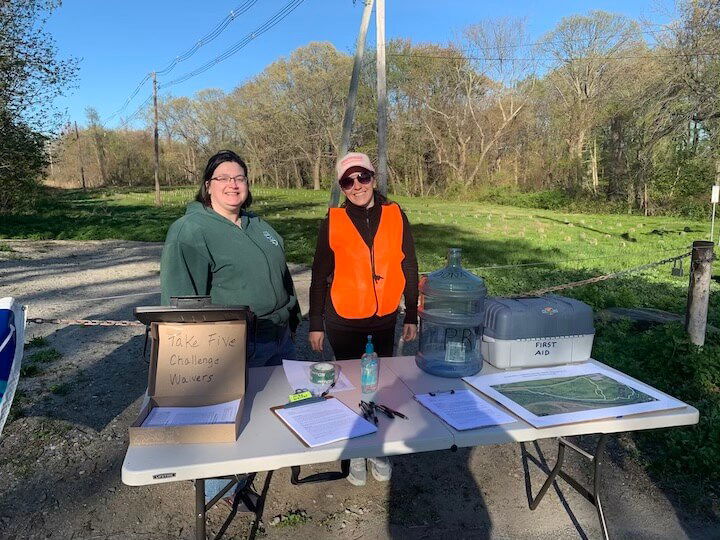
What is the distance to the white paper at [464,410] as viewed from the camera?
2.05m

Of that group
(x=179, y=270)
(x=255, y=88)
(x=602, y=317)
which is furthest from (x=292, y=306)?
(x=255, y=88)

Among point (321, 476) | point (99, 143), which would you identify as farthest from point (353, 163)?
point (99, 143)

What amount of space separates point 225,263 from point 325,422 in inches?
39.6

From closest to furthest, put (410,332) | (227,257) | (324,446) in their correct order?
1. (324,446)
2. (227,257)
3. (410,332)

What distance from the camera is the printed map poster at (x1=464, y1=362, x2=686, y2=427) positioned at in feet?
7.05

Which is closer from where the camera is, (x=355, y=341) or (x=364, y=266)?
(x=364, y=266)

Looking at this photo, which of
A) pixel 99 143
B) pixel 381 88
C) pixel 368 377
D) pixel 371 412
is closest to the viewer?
pixel 371 412

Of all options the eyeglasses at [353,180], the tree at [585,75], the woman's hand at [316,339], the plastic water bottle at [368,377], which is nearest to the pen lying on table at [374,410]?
the plastic water bottle at [368,377]

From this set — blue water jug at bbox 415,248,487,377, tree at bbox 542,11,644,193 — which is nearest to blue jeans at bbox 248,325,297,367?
blue water jug at bbox 415,248,487,377

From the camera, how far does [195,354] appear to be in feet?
6.86

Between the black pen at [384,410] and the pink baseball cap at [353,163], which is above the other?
the pink baseball cap at [353,163]

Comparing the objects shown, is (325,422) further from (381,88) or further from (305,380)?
(381,88)

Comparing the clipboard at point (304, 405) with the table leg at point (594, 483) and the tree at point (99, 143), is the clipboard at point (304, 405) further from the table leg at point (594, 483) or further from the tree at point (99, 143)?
the tree at point (99, 143)

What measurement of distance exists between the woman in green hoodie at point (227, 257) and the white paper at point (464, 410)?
0.96 meters
